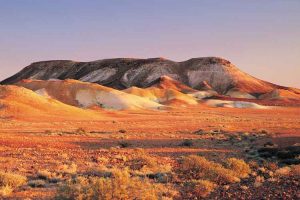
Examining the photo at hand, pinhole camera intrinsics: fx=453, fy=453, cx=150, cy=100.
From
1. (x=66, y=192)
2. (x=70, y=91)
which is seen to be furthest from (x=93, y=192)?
(x=70, y=91)

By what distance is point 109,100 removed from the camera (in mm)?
104438

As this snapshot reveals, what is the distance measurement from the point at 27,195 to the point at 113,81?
17591 cm

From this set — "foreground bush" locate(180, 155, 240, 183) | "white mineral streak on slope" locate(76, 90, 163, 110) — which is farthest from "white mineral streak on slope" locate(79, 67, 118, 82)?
"foreground bush" locate(180, 155, 240, 183)

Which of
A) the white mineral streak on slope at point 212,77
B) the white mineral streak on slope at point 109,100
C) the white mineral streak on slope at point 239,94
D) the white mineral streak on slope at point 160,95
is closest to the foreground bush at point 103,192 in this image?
the white mineral streak on slope at point 109,100

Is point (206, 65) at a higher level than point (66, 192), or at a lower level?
higher

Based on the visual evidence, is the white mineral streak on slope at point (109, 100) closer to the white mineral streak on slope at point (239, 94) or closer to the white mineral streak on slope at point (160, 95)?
the white mineral streak on slope at point (160, 95)

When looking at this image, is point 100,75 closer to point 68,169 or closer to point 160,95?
point 160,95

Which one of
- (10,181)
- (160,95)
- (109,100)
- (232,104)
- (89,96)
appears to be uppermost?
(160,95)

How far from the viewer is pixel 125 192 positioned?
36.7ft

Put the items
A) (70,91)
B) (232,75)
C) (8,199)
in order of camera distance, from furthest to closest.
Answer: (232,75) → (70,91) → (8,199)

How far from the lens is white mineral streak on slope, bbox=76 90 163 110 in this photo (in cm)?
10138

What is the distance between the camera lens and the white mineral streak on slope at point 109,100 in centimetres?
10138

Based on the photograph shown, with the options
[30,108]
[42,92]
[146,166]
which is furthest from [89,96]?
[146,166]

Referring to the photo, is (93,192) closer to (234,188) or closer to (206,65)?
(234,188)
